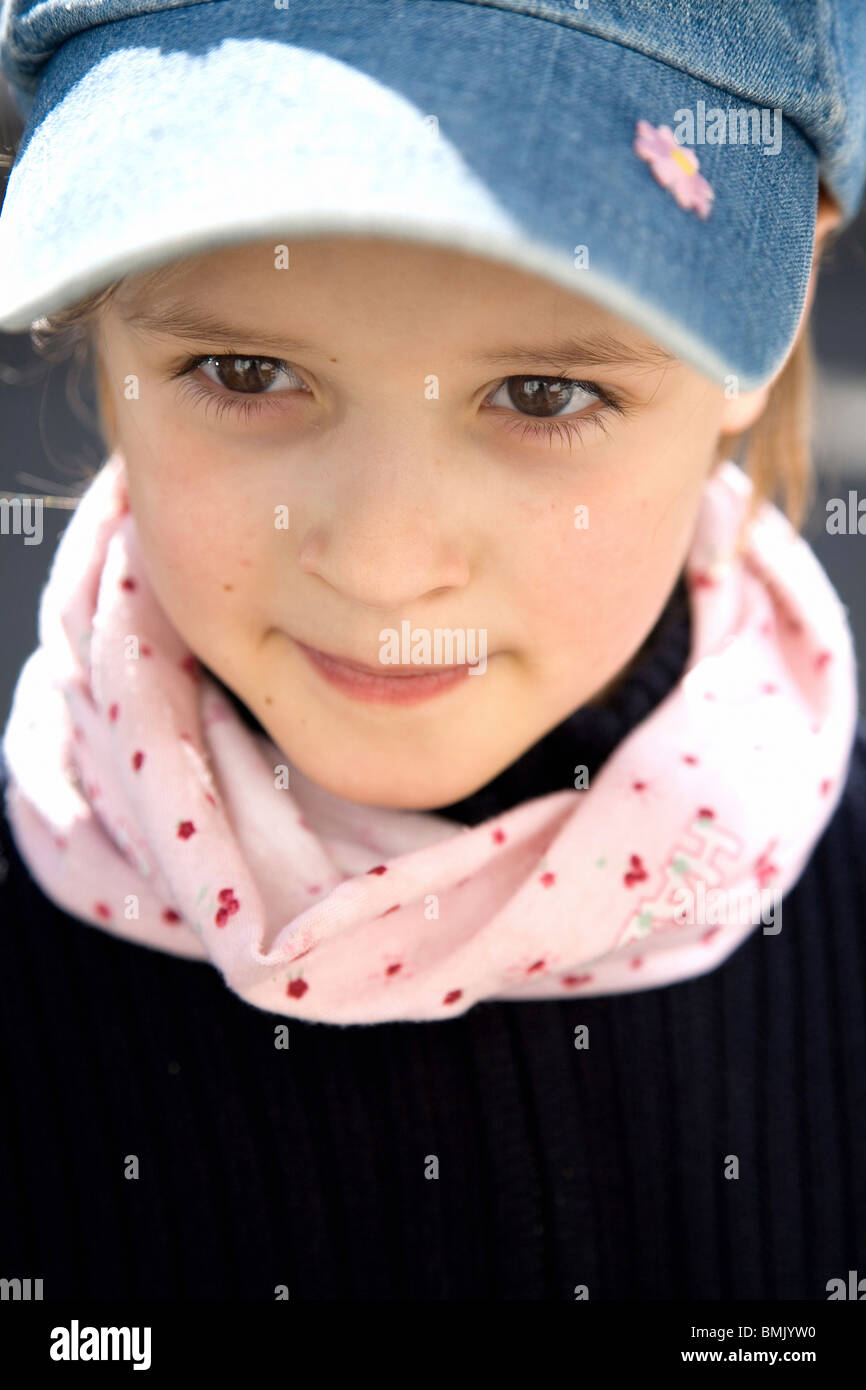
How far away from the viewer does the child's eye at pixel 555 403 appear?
547 millimetres

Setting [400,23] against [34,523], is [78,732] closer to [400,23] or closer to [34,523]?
[400,23]

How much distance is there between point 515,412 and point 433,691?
0.42 ft

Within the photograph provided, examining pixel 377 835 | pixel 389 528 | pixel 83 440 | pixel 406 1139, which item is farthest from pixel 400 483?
pixel 83 440

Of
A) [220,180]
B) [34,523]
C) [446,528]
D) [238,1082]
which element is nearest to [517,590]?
[446,528]

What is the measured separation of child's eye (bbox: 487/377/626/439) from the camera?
547 millimetres

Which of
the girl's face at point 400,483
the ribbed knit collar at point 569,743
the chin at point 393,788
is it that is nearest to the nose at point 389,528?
the girl's face at point 400,483

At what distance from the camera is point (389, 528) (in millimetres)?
Answer: 517

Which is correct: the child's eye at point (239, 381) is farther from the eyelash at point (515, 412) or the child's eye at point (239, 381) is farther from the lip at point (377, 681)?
the lip at point (377, 681)

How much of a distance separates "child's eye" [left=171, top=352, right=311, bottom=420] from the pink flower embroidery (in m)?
0.17

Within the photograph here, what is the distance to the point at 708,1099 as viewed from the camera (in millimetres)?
763

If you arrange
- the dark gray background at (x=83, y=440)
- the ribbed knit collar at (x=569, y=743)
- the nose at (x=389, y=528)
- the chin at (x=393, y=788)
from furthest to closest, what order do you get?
the dark gray background at (x=83, y=440), the ribbed knit collar at (x=569, y=743), the chin at (x=393, y=788), the nose at (x=389, y=528)

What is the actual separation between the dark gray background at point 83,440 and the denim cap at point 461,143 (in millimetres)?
Answer: 776

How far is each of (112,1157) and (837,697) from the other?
466 millimetres
